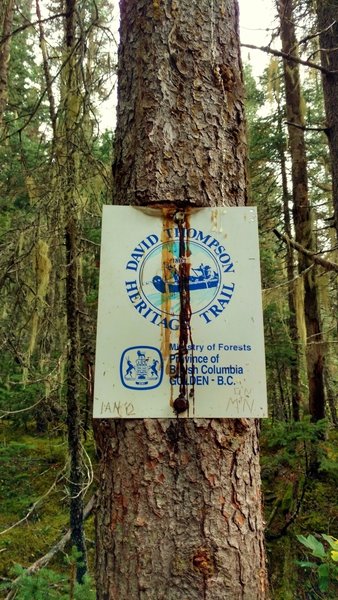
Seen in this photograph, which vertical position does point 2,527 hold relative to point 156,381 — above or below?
below

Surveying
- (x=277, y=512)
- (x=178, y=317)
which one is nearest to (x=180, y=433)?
(x=178, y=317)

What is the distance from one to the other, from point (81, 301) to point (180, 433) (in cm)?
351

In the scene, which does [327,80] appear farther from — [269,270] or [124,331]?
[124,331]

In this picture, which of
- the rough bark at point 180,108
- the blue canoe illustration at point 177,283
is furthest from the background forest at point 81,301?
the blue canoe illustration at point 177,283

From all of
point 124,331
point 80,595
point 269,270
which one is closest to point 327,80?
point 269,270

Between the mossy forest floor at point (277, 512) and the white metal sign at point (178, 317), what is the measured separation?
12.1ft

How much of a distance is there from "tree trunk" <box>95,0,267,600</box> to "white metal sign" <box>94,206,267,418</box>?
0.05 metres

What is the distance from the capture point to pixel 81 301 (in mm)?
4449

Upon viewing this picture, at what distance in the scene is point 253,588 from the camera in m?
1.04

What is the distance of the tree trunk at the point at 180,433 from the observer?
3.29 ft

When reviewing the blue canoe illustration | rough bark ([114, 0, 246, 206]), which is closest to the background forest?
rough bark ([114, 0, 246, 206])

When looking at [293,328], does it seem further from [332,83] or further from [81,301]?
[81,301]

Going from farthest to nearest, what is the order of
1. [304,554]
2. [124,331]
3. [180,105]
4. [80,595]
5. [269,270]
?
1. [269,270]
2. [304,554]
3. [80,595]
4. [180,105]
5. [124,331]

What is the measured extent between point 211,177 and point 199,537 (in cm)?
86
